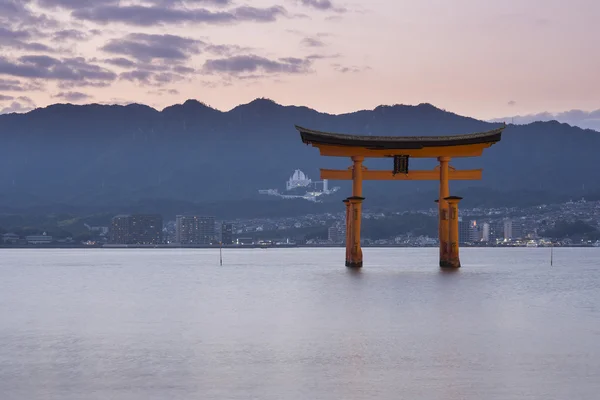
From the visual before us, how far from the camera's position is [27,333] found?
32.7 metres

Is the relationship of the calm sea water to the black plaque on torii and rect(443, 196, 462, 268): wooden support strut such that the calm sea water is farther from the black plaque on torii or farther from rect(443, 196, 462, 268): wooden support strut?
the black plaque on torii

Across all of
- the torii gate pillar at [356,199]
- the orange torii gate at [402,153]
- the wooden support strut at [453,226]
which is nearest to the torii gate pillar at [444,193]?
the orange torii gate at [402,153]

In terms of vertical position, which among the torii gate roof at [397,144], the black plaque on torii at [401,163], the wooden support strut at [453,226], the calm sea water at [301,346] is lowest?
the calm sea water at [301,346]

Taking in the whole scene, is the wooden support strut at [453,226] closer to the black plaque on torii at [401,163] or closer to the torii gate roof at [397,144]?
the torii gate roof at [397,144]

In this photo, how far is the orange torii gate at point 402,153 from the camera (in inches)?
2640

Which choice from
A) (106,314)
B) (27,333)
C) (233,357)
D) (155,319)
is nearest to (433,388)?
(233,357)

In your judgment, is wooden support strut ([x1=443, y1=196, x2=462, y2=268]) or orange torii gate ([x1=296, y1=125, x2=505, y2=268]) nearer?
orange torii gate ([x1=296, y1=125, x2=505, y2=268])

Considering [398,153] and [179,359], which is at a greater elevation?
[398,153]

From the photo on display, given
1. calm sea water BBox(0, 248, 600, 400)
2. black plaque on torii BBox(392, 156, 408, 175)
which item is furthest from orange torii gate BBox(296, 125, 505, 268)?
calm sea water BBox(0, 248, 600, 400)

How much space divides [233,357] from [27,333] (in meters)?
10.6

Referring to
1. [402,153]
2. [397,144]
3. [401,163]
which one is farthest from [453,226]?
[397,144]

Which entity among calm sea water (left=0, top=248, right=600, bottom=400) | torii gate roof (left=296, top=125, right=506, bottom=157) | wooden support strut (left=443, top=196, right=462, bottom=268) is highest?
torii gate roof (left=296, top=125, right=506, bottom=157)

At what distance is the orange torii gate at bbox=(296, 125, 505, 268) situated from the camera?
67062mm

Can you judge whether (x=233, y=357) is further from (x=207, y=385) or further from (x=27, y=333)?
(x=27, y=333)
